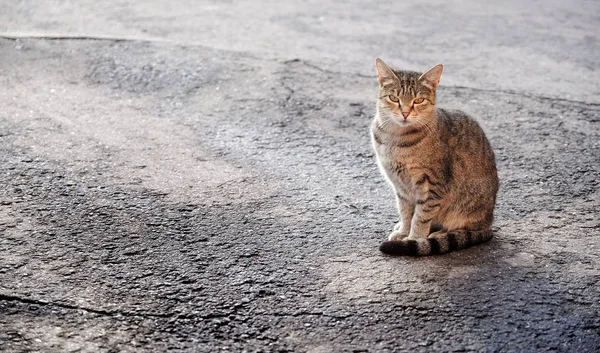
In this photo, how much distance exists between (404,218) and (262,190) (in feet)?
3.13

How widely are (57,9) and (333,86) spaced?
3.50 m

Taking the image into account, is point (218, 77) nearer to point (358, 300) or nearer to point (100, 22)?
point (100, 22)

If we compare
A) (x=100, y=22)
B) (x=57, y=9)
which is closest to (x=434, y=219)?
(x=100, y=22)

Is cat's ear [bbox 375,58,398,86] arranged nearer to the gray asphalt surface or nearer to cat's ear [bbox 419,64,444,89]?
cat's ear [bbox 419,64,444,89]

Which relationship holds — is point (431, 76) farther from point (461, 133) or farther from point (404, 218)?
point (404, 218)

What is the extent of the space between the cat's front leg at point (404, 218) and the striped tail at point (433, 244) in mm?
159

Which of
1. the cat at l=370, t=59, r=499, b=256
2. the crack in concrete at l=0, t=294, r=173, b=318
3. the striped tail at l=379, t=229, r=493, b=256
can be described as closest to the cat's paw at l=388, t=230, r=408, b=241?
the cat at l=370, t=59, r=499, b=256

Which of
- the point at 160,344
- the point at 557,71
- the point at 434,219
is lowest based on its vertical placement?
the point at 160,344

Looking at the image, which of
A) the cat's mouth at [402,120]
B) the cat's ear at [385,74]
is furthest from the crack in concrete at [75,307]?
the cat's ear at [385,74]

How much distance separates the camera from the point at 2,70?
6086 millimetres

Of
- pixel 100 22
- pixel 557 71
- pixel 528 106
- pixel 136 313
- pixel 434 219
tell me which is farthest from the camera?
pixel 100 22

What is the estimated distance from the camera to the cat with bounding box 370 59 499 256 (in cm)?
365

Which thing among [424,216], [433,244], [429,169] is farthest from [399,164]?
[433,244]

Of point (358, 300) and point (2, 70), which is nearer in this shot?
point (358, 300)
